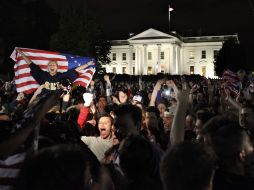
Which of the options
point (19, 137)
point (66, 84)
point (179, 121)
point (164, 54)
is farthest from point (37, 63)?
point (164, 54)

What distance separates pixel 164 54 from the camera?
11238 centimetres

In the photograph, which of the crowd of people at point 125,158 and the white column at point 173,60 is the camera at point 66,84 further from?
the white column at point 173,60

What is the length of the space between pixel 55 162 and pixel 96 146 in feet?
12.6

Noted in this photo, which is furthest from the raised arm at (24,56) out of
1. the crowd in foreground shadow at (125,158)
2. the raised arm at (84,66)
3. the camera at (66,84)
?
the crowd in foreground shadow at (125,158)

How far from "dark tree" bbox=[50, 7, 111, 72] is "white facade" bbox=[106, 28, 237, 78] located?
45933 mm

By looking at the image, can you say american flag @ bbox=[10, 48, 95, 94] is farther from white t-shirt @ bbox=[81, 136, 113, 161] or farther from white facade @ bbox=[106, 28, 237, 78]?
white facade @ bbox=[106, 28, 237, 78]

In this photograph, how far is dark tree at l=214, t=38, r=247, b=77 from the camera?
96938 millimetres

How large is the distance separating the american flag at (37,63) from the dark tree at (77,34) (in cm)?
5199

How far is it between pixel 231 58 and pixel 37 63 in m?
91.2

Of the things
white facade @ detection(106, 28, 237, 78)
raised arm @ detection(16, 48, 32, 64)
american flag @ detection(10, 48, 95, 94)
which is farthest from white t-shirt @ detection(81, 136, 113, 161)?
white facade @ detection(106, 28, 237, 78)

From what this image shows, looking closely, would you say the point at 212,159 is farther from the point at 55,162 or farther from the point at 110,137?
the point at 110,137

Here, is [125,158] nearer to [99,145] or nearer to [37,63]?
[99,145]

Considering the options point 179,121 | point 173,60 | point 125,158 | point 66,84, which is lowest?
point 125,158

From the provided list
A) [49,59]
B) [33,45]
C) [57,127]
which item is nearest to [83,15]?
[33,45]
